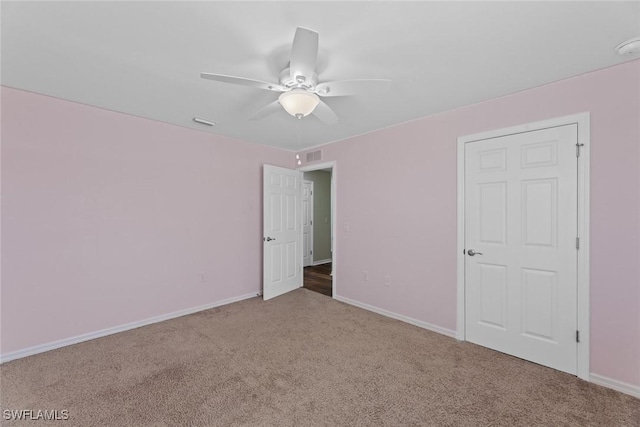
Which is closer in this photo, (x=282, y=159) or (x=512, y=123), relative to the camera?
(x=512, y=123)

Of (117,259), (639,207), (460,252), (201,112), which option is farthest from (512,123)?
(117,259)

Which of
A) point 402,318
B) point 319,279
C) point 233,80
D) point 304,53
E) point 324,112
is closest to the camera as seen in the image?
point 304,53

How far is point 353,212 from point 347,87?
2.16 meters

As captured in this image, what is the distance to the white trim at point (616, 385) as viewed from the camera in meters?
1.89

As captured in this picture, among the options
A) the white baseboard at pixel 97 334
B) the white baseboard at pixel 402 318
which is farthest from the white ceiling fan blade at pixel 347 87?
the white baseboard at pixel 97 334

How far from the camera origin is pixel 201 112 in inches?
114

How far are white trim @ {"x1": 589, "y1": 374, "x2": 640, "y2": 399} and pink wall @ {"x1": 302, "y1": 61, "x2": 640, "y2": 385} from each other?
4 centimetres

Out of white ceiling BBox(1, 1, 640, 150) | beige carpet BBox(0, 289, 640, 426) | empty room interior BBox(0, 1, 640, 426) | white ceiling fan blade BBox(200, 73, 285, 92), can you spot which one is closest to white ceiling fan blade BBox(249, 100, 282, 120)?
empty room interior BBox(0, 1, 640, 426)

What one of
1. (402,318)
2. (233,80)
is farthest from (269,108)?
(402,318)

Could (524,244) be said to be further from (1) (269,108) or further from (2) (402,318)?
(1) (269,108)

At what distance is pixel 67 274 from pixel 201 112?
6.87 ft

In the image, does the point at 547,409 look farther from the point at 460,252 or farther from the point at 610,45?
the point at 610,45

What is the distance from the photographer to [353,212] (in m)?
3.76

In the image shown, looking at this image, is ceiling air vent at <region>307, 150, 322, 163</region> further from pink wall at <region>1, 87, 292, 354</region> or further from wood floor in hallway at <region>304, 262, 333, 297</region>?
wood floor in hallway at <region>304, 262, 333, 297</region>
